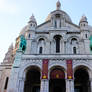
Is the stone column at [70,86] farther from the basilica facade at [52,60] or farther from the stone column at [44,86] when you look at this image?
the stone column at [44,86]

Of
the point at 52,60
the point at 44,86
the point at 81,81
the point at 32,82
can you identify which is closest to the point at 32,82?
the point at 32,82

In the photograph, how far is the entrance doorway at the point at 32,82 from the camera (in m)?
24.5

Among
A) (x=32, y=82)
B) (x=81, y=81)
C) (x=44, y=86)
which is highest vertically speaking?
(x=81, y=81)

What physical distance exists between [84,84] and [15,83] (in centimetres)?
1208

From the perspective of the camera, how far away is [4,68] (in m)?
29.5

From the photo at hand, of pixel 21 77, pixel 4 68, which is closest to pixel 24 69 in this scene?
pixel 21 77

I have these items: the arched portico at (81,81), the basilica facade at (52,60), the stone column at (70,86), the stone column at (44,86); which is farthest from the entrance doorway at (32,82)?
the arched portico at (81,81)

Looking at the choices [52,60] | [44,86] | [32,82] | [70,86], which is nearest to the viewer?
[70,86]

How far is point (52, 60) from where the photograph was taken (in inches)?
874

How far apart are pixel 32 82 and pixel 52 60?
20.7 ft

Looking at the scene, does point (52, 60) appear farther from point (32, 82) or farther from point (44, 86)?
point (32, 82)

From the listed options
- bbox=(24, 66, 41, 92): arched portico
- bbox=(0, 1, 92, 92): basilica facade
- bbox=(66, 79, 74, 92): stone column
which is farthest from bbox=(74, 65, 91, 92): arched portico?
bbox=(24, 66, 41, 92): arched portico

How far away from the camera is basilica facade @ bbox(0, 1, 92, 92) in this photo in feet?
68.8

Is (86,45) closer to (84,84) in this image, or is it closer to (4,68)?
(84,84)
